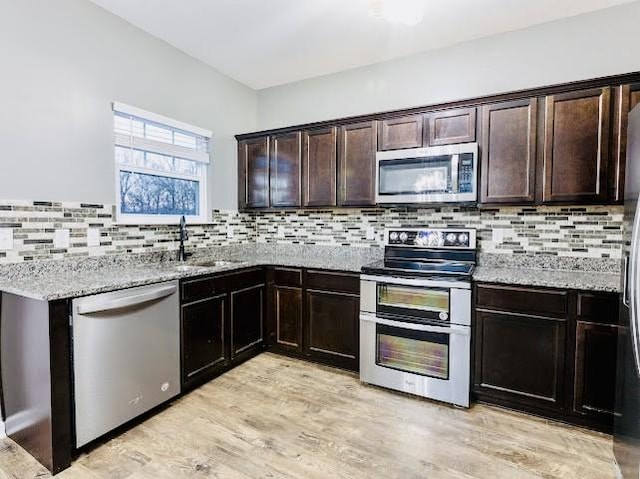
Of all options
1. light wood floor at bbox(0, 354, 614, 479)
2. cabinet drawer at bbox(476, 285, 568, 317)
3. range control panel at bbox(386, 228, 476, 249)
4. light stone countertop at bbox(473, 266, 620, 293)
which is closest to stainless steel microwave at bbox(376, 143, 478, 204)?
range control panel at bbox(386, 228, 476, 249)

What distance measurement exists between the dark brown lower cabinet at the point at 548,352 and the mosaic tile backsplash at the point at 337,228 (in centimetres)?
66

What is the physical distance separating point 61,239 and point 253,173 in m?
1.89

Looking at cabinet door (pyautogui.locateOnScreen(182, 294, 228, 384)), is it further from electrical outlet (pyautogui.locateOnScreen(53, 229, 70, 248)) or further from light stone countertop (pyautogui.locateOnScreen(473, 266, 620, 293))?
light stone countertop (pyautogui.locateOnScreen(473, 266, 620, 293))

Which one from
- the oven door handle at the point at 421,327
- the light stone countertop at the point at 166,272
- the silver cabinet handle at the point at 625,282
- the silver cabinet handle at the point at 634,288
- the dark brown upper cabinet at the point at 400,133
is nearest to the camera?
the silver cabinet handle at the point at 634,288

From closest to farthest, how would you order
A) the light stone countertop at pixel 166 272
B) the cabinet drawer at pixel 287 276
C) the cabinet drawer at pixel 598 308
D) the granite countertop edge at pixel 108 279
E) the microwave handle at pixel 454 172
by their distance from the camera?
the granite countertop edge at pixel 108 279 → the light stone countertop at pixel 166 272 → the cabinet drawer at pixel 598 308 → the microwave handle at pixel 454 172 → the cabinet drawer at pixel 287 276

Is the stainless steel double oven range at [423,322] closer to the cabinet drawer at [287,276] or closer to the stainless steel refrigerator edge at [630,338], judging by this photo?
the cabinet drawer at [287,276]

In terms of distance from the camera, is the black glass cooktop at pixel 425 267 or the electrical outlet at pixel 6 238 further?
the black glass cooktop at pixel 425 267

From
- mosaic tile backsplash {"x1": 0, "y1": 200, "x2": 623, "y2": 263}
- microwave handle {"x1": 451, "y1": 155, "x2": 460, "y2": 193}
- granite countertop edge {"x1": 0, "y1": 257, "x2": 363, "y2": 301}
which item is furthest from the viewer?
microwave handle {"x1": 451, "y1": 155, "x2": 460, "y2": 193}

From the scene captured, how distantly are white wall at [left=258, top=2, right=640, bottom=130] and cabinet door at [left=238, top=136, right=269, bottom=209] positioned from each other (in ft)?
1.64

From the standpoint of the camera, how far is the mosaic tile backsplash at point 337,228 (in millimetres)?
2141

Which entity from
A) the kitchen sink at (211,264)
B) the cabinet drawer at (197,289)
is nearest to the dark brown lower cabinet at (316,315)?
the kitchen sink at (211,264)

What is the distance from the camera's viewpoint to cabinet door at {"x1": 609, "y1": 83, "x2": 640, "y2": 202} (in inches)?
85.6

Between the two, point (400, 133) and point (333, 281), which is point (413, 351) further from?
point (400, 133)

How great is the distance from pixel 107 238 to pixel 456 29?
316 centimetres
